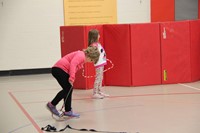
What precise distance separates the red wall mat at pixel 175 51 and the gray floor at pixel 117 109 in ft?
0.90

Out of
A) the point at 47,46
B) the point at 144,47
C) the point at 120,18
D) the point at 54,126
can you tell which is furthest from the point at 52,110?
the point at 120,18

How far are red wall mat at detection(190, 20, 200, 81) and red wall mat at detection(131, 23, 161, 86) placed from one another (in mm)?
831

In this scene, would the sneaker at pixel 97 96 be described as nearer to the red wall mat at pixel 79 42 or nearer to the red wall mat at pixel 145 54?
the red wall mat at pixel 79 42

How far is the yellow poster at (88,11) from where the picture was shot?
1196cm

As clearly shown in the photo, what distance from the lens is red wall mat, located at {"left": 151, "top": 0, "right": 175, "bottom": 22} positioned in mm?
12742

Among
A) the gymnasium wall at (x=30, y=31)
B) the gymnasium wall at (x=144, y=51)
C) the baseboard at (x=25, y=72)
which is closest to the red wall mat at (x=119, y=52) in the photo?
the gymnasium wall at (x=144, y=51)

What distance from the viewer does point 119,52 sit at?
8828mm

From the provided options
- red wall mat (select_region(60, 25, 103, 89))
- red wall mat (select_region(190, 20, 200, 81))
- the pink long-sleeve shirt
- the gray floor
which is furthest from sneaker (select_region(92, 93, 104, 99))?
red wall mat (select_region(190, 20, 200, 81))

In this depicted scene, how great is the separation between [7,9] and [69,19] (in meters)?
1.81

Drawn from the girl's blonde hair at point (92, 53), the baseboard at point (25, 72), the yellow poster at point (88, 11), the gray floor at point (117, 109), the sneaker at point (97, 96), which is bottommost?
the gray floor at point (117, 109)

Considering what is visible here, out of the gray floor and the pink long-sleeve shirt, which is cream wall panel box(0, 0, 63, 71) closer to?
the gray floor

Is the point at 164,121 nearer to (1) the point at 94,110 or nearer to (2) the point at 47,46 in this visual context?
(1) the point at 94,110

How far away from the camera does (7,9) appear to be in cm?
1150

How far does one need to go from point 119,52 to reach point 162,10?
448 centimetres
